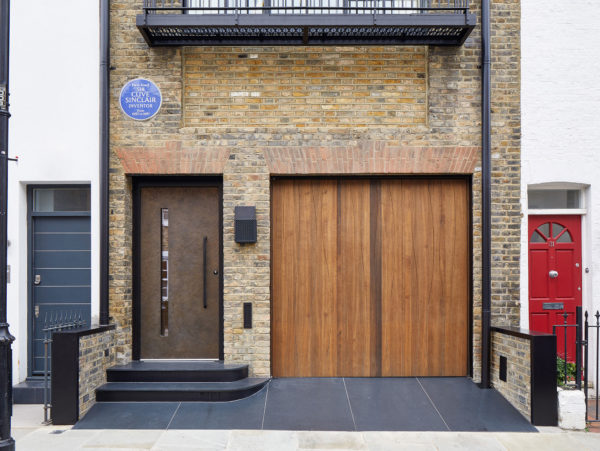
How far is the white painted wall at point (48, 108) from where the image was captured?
6266 mm

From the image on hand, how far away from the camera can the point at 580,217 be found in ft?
21.4

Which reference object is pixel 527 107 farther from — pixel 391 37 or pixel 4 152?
pixel 4 152

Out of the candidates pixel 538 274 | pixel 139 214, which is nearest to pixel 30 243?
pixel 139 214

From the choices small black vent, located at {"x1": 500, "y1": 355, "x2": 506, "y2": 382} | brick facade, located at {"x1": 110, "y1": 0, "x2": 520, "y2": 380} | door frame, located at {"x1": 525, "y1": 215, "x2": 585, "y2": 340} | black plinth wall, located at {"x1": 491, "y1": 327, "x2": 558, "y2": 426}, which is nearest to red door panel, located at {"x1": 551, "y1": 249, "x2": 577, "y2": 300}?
door frame, located at {"x1": 525, "y1": 215, "x2": 585, "y2": 340}

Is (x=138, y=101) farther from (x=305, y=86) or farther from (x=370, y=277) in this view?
(x=370, y=277)

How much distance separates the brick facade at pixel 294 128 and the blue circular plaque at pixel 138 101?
0.09 metres

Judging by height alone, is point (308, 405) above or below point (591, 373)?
below

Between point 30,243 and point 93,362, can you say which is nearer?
point 93,362

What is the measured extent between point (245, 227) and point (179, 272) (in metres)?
1.22

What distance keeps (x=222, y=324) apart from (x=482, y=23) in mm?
5436

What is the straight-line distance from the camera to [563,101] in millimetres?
6348

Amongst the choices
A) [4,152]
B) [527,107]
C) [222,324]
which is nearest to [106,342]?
[222,324]

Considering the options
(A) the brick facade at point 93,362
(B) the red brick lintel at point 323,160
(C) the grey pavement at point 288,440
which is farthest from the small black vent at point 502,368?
(A) the brick facade at point 93,362

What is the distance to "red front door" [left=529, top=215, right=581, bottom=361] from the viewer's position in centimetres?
643
